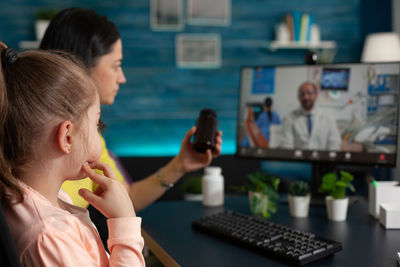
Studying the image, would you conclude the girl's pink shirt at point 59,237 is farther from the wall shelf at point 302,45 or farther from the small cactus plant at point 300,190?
the wall shelf at point 302,45

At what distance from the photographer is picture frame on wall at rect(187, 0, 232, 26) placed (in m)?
4.09

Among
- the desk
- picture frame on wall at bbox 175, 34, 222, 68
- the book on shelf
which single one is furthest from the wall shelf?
the desk

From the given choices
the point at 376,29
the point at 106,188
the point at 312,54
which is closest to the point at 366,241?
the point at 106,188

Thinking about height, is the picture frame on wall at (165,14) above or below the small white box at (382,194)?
above

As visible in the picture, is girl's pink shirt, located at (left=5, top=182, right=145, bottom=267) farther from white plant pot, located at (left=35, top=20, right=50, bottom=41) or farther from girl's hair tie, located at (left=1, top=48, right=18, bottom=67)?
white plant pot, located at (left=35, top=20, right=50, bottom=41)

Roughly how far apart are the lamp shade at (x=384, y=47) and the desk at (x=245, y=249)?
A: 269 cm

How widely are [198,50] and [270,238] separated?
3.23 metres

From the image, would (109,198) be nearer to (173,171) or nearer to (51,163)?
(51,163)

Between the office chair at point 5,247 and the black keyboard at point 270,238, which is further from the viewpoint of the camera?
the black keyboard at point 270,238

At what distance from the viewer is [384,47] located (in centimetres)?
389

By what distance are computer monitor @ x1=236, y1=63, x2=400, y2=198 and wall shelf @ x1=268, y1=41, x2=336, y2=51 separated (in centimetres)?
252

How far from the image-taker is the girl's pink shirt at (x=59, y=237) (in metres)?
0.71

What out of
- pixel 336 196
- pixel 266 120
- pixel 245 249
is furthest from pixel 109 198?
pixel 266 120

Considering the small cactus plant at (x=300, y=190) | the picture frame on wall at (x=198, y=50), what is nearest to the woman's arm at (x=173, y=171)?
the small cactus plant at (x=300, y=190)
